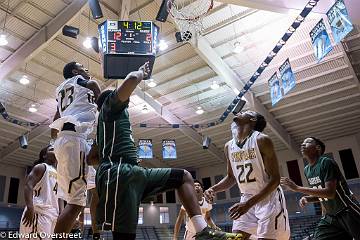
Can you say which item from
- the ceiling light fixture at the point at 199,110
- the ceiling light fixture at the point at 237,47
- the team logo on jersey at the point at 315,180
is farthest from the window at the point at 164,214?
the team logo on jersey at the point at 315,180

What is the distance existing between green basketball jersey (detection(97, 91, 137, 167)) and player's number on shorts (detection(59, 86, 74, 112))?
112 centimetres

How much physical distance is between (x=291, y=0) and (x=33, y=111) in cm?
1179

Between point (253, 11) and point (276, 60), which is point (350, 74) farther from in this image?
point (253, 11)

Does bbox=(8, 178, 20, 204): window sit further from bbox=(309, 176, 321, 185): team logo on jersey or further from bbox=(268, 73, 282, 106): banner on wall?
bbox=(309, 176, 321, 185): team logo on jersey

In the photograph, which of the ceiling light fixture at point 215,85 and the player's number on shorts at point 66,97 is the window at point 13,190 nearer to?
the ceiling light fixture at point 215,85

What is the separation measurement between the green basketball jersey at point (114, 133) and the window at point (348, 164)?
1814 cm

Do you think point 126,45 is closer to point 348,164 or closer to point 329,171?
point 329,171

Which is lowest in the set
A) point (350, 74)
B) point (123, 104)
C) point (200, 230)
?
point (200, 230)

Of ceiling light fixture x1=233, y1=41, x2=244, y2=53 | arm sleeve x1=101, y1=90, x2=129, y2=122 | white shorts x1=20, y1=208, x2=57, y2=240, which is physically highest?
ceiling light fixture x1=233, y1=41, x2=244, y2=53

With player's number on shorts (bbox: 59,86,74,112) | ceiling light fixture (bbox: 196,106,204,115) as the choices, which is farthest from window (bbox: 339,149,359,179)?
player's number on shorts (bbox: 59,86,74,112)

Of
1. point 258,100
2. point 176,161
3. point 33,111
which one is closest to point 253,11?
point 258,100

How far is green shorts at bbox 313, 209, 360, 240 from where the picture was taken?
12.9 feet

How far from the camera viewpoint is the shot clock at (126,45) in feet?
21.1

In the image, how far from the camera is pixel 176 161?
22.8 meters
